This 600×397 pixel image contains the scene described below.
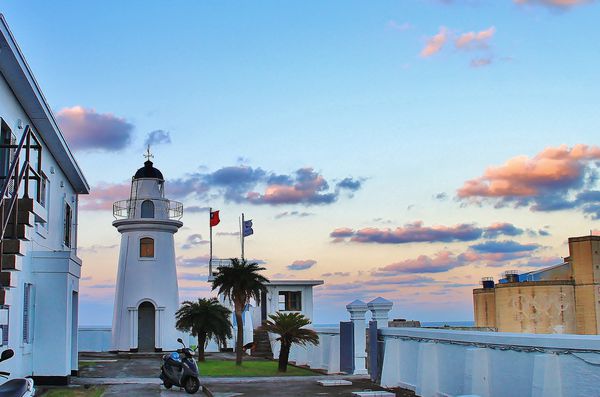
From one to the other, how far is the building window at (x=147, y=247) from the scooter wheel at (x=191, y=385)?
22.5m

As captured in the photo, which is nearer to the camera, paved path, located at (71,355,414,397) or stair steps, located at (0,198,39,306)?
stair steps, located at (0,198,39,306)

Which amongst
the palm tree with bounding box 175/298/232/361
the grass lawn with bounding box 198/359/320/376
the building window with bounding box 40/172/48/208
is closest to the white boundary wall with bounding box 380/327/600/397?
the grass lawn with bounding box 198/359/320/376

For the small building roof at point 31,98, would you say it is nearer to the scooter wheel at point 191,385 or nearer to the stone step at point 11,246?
the stone step at point 11,246

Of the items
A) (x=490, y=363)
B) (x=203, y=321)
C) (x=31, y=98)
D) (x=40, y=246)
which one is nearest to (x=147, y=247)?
(x=203, y=321)

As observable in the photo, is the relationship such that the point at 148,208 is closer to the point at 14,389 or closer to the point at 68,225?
the point at 68,225

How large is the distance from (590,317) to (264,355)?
49.8m

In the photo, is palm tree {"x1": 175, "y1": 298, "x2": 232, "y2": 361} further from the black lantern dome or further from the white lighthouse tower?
the black lantern dome

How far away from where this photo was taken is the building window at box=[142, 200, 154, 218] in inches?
1591

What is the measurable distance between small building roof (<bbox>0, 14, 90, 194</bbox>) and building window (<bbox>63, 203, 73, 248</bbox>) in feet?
5.47

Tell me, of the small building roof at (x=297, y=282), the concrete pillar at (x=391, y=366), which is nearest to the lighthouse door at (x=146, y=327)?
the small building roof at (x=297, y=282)

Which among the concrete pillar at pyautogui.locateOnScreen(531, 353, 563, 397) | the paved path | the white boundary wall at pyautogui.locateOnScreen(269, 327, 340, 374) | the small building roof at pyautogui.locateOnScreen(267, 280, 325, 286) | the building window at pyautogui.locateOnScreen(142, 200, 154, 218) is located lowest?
the paved path

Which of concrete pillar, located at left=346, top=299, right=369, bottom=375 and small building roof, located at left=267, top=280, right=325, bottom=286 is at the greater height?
small building roof, located at left=267, top=280, right=325, bottom=286

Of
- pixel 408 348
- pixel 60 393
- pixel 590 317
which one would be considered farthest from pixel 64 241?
pixel 590 317

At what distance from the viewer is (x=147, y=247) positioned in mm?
40281
